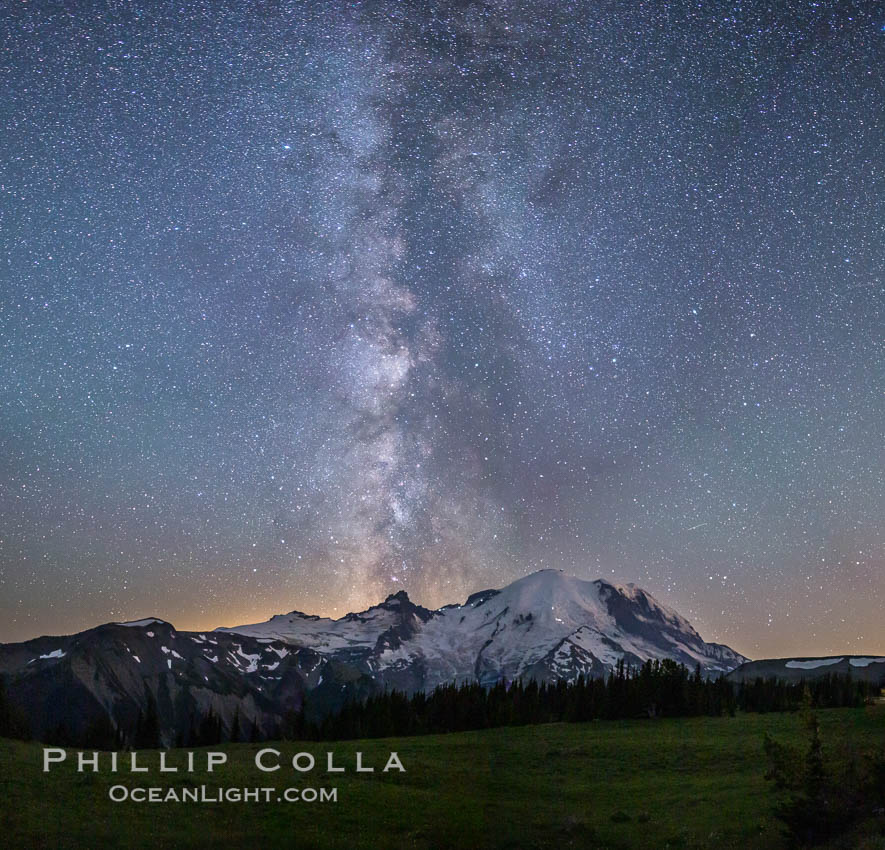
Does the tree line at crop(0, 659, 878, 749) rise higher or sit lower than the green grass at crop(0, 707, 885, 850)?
lower

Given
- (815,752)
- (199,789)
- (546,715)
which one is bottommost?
(546,715)

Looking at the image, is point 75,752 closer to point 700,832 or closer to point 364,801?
point 364,801

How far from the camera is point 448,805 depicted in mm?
40438

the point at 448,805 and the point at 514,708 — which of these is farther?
the point at 514,708

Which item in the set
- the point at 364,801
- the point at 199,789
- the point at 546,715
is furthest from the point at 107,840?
the point at 546,715

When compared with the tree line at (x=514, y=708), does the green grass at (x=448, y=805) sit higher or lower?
higher

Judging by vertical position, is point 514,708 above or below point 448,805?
below

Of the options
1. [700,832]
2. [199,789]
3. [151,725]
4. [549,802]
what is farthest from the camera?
[151,725]

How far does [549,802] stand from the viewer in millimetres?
42969

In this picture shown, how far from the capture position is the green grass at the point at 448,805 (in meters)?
31.6

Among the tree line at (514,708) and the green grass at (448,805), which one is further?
the tree line at (514,708)

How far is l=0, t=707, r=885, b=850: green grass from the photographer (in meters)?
31.6

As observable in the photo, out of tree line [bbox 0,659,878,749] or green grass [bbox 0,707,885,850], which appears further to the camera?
tree line [bbox 0,659,878,749]

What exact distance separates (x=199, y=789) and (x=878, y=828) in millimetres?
31369
